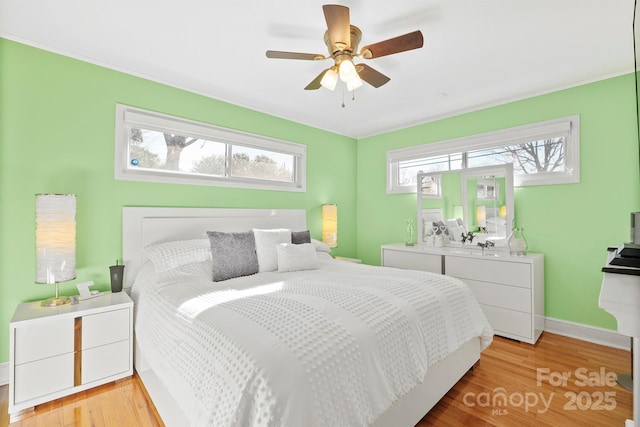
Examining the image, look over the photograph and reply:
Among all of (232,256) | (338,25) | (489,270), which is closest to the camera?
(338,25)

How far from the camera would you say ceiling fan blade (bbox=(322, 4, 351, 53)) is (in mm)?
1496

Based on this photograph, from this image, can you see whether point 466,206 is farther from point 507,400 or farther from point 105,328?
point 105,328

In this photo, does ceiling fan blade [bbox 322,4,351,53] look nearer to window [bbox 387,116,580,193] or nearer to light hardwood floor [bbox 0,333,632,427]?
light hardwood floor [bbox 0,333,632,427]

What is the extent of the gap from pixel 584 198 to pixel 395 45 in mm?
2526

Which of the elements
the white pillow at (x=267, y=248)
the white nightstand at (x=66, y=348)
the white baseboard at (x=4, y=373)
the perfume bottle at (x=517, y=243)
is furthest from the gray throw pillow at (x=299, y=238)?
the white baseboard at (x=4, y=373)

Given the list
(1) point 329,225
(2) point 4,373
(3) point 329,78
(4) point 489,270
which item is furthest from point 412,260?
(2) point 4,373

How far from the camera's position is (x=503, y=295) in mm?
2834

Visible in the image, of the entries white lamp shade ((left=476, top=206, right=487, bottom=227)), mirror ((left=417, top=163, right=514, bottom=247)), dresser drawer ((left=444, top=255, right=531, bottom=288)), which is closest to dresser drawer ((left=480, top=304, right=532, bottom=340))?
dresser drawer ((left=444, top=255, right=531, bottom=288))

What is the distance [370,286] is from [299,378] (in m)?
1.00

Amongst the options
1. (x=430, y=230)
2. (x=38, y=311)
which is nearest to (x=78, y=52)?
(x=38, y=311)

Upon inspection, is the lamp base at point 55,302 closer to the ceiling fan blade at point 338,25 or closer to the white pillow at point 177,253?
the white pillow at point 177,253

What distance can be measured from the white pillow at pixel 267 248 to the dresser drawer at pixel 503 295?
206cm

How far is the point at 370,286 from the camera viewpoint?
195 cm

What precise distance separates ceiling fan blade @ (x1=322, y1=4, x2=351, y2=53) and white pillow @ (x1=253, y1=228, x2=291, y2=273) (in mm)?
1675
